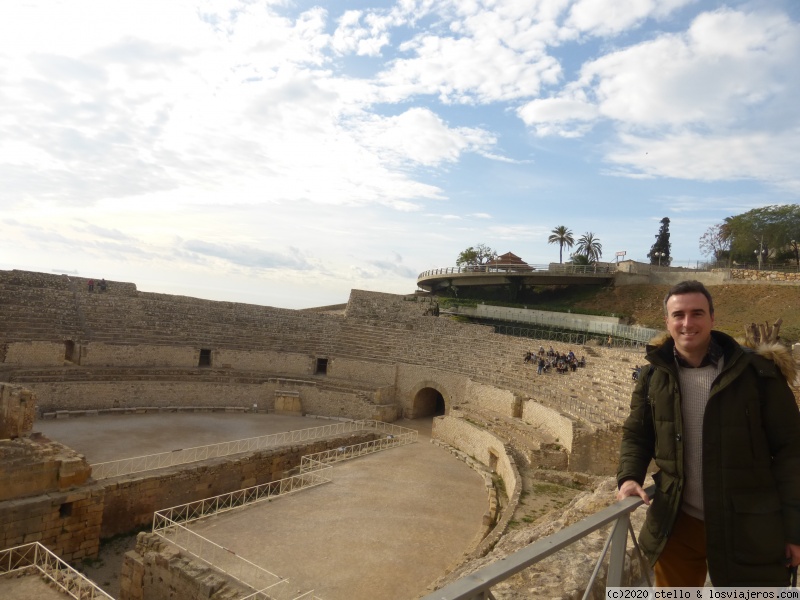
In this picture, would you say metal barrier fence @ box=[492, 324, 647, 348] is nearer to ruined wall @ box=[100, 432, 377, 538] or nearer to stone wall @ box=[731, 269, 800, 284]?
stone wall @ box=[731, 269, 800, 284]

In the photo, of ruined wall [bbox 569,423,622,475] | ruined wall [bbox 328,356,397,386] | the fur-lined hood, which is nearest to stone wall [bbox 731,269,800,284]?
ruined wall [bbox 328,356,397,386]

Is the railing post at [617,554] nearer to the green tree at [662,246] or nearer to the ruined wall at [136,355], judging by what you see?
the ruined wall at [136,355]

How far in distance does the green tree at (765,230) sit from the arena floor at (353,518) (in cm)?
3332

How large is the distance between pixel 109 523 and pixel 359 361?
14.8 meters

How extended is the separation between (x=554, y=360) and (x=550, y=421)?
264 inches

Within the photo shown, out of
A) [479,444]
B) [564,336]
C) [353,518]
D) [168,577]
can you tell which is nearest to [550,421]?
[479,444]

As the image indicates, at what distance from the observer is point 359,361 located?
25.9m

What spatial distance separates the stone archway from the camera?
82.4 feet

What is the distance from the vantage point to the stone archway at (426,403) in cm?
2512

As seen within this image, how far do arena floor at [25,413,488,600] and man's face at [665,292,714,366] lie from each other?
7.59 metres

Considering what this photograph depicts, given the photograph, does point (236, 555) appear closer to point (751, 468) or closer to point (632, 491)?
point (632, 491)

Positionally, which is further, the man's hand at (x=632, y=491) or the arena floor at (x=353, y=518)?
the arena floor at (x=353, y=518)

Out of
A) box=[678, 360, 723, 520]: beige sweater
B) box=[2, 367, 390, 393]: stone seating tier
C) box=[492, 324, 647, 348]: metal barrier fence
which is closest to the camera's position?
box=[678, 360, 723, 520]: beige sweater

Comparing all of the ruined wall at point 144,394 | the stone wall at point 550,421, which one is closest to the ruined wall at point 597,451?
the stone wall at point 550,421
